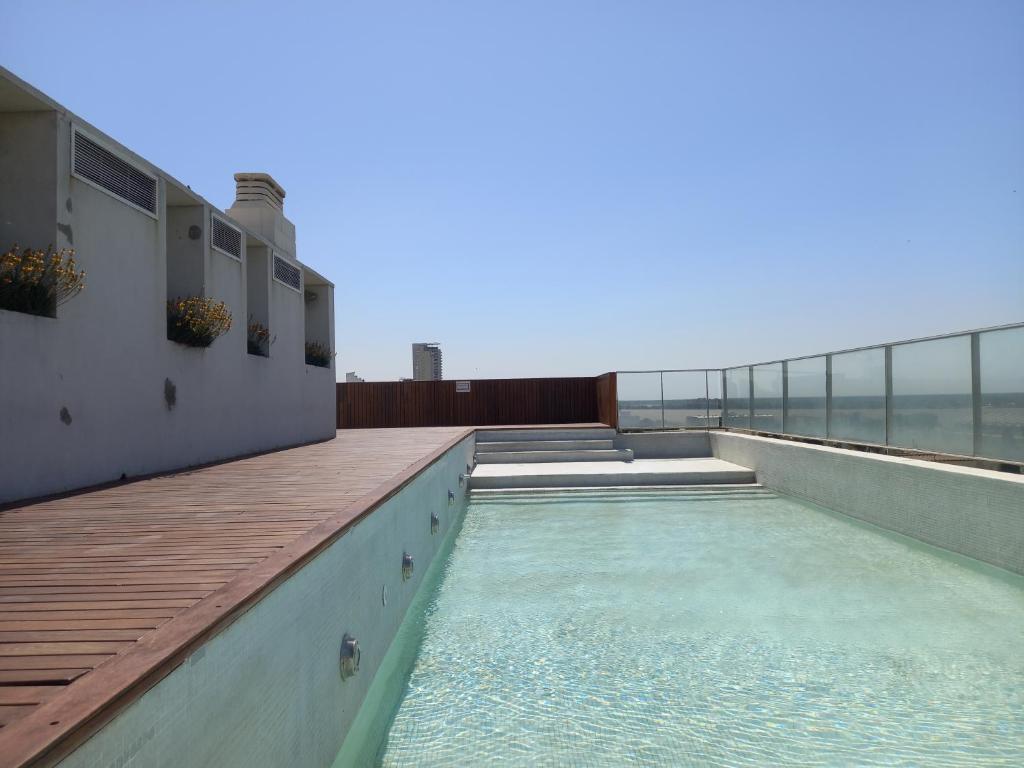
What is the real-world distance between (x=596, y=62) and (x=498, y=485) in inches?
277

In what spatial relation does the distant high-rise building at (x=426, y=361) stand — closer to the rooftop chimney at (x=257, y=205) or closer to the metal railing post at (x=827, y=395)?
the rooftop chimney at (x=257, y=205)

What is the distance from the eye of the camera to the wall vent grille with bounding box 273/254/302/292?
990 cm

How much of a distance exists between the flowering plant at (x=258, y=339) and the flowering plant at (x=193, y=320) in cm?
177

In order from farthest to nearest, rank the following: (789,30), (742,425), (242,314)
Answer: (742,425), (789,30), (242,314)

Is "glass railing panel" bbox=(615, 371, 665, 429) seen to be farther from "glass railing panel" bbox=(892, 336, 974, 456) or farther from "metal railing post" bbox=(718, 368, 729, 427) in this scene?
"glass railing panel" bbox=(892, 336, 974, 456)

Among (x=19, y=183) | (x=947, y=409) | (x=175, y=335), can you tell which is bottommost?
(x=947, y=409)

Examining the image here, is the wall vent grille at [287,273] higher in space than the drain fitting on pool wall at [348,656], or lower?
higher

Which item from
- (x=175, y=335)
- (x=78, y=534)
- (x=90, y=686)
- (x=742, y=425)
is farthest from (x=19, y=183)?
(x=742, y=425)

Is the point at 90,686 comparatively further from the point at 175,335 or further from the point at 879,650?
the point at 175,335

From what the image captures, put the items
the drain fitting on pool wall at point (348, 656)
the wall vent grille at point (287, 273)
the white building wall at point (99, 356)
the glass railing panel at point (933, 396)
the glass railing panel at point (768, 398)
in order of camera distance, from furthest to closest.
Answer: the glass railing panel at point (768, 398)
the wall vent grille at point (287, 273)
the glass railing panel at point (933, 396)
the white building wall at point (99, 356)
the drain fitting on pool wall at point (348, 656)

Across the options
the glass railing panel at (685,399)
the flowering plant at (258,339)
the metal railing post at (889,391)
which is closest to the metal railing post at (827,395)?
the metal railing post at (889,391)

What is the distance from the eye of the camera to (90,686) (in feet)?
4.76

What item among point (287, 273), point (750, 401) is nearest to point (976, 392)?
point (750, 401)

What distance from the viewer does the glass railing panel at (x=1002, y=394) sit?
5.83 meters
